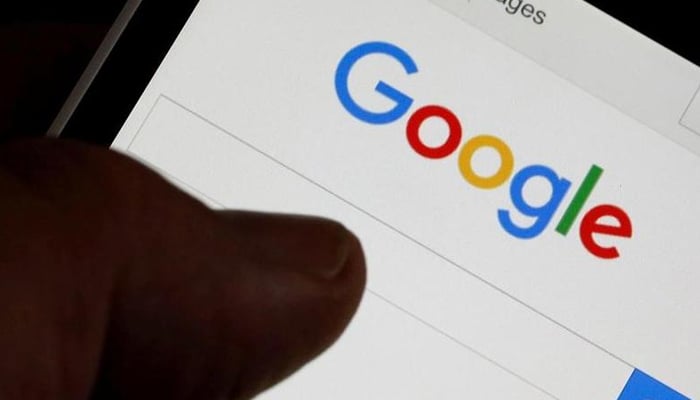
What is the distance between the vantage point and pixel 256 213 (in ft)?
0.98

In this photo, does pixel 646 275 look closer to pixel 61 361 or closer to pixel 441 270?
pixel 441 270

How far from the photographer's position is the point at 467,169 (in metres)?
0.37

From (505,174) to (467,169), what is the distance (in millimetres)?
14

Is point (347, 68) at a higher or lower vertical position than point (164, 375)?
higher

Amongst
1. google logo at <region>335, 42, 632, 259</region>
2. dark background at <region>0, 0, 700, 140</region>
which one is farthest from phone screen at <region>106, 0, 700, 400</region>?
dark background at <region>0, 0, 700, 140</region>

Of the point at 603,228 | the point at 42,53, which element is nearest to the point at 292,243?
the point at 603,228

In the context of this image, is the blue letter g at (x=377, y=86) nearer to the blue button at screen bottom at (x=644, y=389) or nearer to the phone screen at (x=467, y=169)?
the phone screen at (x=467, y=169)

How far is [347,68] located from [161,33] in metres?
0.07

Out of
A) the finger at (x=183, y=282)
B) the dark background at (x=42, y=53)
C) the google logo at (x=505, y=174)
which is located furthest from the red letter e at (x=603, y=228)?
the dark background at (x=42, y=53)

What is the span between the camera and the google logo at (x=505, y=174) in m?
0.37

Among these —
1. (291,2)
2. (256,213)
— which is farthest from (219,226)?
(291,2)

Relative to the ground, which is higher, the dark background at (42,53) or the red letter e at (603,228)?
the red letter e at (603,228)

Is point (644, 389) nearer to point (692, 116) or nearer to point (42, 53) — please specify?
point (692, 116)

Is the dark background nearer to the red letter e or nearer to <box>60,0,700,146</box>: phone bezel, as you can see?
<box>60,0,700,146</box>: phone bezel
